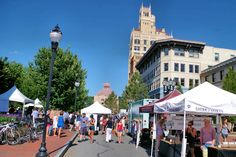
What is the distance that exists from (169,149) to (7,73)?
121 feet

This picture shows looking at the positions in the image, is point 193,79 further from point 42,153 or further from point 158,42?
point 42,153

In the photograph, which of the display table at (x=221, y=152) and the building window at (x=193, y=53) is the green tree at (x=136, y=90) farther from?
the display table at (x=221, y=152)

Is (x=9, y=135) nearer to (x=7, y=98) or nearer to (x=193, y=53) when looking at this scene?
(x=7, y=98)

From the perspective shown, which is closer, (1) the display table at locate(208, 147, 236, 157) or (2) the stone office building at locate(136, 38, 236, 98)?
(1) the display table at locate(208, 147, 236, 157)

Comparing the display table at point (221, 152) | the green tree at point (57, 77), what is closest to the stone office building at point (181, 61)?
the green tree at point (57, 77)

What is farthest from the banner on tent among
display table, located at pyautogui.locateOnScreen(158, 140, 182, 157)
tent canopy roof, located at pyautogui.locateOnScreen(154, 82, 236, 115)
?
tent canopy roof, located at pyautogui.locateOnScreen(154, 82, 236, 115)

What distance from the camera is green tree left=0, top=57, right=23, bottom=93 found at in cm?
4057

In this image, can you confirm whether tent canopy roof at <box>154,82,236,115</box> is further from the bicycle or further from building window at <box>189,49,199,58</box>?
building window at <box>189,49,199,58</box>

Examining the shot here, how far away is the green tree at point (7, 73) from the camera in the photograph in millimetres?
40569

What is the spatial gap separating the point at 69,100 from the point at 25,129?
75.7 feet

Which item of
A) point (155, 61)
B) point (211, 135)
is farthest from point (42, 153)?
point (155, 61)

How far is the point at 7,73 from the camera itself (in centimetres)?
4378

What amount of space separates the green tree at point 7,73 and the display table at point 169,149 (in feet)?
98.5

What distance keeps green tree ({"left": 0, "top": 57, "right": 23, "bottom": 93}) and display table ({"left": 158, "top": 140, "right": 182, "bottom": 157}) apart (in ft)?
98.5
